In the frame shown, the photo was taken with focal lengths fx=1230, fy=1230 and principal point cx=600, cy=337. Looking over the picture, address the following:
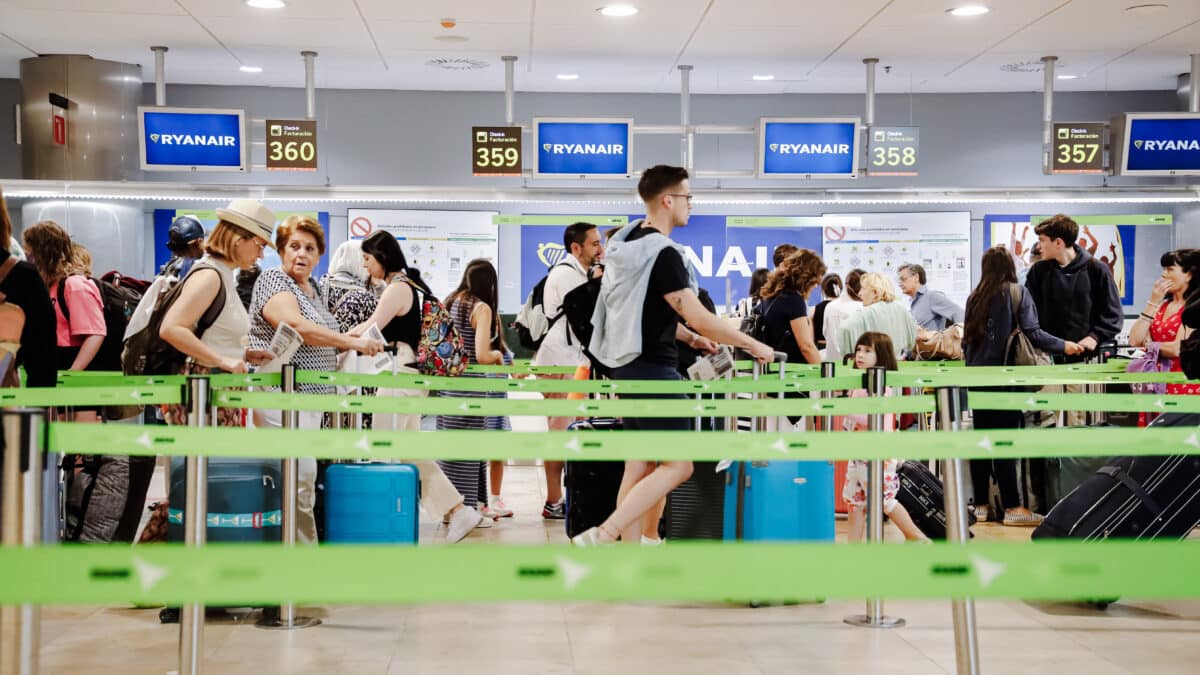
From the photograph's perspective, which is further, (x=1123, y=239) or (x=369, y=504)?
(x=1123, y=239)

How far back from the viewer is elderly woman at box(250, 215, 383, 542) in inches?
188

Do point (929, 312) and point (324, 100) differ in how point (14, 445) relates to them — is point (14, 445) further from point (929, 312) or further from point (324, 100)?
point (324, 100)

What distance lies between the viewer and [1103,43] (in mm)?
11289

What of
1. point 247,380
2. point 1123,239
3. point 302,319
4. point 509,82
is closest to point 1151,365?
point 302,319

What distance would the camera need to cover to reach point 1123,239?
545 inches

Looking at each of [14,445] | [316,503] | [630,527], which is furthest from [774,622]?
[14,445]

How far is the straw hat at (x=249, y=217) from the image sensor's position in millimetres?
4660

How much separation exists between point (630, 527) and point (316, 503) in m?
1.26

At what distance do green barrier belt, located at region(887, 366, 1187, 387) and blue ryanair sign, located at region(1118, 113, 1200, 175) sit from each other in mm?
6581

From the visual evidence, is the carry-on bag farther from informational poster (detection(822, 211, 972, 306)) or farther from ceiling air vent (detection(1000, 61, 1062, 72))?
informational poster (detection(822, 211, 972, 306))

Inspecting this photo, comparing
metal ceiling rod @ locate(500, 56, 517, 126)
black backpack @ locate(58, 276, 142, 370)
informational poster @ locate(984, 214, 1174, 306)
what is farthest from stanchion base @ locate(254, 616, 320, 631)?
informational poster @ locate(984, 214, 1174, 306)


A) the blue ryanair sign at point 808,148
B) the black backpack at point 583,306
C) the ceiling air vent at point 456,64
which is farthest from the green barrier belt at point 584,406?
the ceiling air vent at point 456,64

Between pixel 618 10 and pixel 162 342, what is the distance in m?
6.23

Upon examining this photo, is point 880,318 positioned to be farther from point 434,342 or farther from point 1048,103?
point 1048,103
